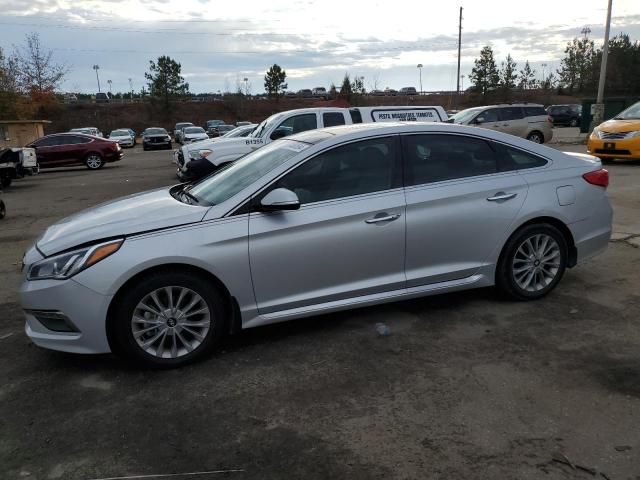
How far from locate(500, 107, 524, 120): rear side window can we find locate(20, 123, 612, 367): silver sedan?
Answer: 16.1 m

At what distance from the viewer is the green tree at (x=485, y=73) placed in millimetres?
57000

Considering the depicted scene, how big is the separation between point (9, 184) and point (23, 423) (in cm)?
1510

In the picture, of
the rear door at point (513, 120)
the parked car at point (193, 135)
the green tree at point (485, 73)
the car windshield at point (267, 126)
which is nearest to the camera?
the car windshield at point (267, 126)

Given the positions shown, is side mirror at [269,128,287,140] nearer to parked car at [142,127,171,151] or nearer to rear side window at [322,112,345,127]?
rear side window at [322,112,345,127]

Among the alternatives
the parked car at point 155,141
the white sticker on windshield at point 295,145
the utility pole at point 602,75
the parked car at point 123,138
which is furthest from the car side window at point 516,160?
the parked car at point 123,138

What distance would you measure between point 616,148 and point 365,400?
43.2ft

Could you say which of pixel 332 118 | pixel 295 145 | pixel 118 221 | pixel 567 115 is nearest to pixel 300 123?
pixel 332 118

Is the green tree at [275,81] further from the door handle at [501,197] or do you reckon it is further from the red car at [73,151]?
the door handle at [501,197]

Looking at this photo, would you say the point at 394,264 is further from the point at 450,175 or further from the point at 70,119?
the point at 70,119

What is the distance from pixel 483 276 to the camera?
459cm

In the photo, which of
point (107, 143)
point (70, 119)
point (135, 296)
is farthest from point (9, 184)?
point (70, 119)

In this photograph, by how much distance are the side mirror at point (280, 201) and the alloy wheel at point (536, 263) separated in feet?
6.87

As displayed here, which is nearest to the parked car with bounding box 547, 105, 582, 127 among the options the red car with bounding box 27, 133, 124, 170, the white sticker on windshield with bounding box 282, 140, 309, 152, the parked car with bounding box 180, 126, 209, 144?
the parked car with bounding box 180, 126, 209, 144

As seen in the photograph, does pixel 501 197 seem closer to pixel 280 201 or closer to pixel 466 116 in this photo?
pixel 280 201
